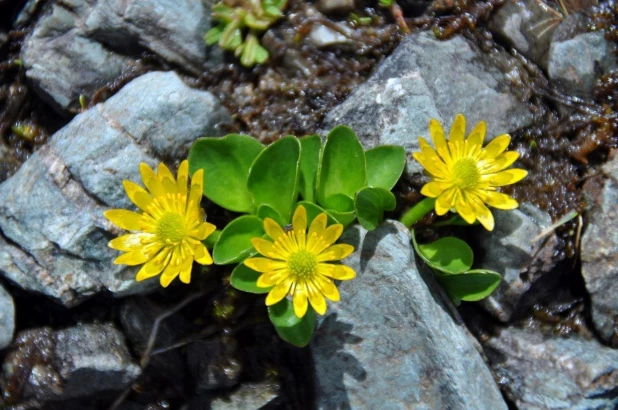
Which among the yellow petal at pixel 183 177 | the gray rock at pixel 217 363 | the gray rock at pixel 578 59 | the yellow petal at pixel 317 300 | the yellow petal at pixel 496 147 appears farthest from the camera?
the gray rock at pixel 578 59

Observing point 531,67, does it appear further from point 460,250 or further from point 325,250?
point 325,250

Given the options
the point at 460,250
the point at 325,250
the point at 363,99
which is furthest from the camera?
the point at 363,99

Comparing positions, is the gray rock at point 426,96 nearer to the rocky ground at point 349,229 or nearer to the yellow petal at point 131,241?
the rocky ground at point 349,229

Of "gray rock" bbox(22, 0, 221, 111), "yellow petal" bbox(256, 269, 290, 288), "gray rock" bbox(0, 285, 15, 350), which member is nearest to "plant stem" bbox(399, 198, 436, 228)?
"yellow petal" bbox(256, 269, 290, 288)

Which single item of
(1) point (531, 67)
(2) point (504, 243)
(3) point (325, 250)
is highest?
(1) point (531, 67)

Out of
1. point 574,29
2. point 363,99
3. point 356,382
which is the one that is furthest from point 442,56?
point 356,382

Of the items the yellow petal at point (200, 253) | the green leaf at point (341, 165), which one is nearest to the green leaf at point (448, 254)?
the green leaf at point (341, 165)

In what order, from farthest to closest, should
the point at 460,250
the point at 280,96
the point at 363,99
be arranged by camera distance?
the point at 280,96 < the point at 363,99 < the point at 460,250
